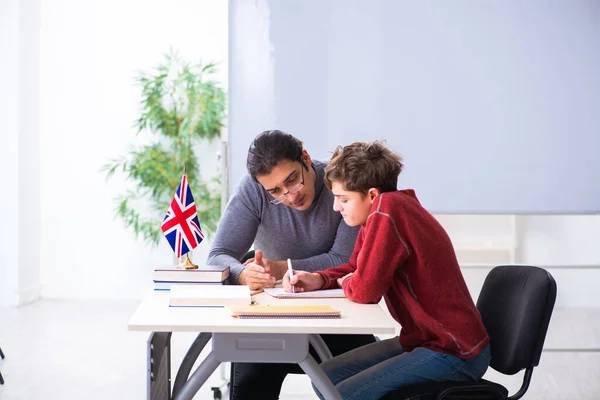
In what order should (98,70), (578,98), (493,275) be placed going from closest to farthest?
(493,275) → (578,98) → (98,70)

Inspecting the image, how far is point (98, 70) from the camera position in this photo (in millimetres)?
6434

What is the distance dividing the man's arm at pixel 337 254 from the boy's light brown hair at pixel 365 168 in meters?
0.44

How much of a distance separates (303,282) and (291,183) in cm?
36

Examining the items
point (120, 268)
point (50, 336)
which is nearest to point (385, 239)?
point (50, 336)

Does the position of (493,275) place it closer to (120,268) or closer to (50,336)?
(50,336)

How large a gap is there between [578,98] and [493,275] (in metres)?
1.73

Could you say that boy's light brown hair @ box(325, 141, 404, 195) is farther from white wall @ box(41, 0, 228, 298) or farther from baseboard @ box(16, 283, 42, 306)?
baseboard @ box(16, 283, 42, 306)

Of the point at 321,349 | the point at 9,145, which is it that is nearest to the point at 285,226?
the point at 321,349

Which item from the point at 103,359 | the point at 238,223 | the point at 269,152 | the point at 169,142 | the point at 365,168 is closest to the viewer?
the point at 365,168

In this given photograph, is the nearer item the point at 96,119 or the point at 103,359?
the point at 103,359

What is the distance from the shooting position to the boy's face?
208 cm

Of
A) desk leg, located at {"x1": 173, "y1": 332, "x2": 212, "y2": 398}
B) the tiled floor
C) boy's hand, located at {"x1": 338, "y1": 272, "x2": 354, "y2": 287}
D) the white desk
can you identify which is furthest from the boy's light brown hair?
the tiled floor

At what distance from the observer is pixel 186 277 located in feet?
7.34

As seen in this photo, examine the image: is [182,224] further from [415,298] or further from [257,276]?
[415,298]
